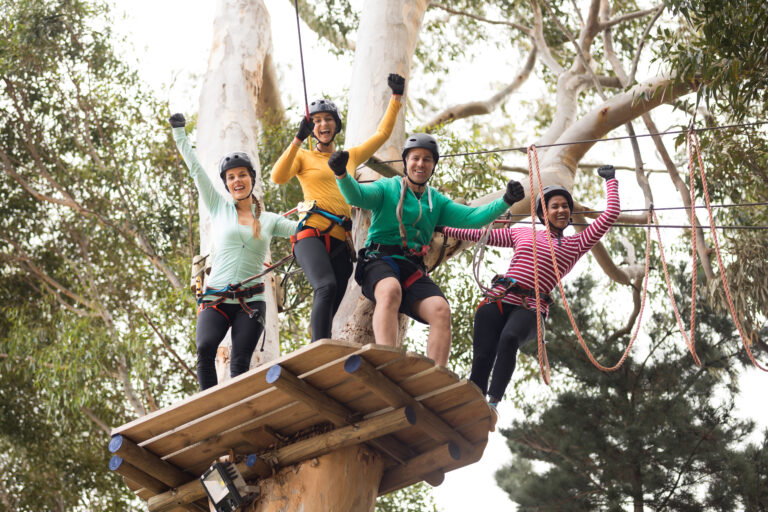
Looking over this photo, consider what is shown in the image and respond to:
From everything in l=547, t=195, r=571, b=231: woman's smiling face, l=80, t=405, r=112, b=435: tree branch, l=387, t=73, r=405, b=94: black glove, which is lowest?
l=547, t=195, r=571, b=231: woman's smiling face

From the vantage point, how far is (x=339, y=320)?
5246 mm

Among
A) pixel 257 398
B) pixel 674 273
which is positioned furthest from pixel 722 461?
pixel 257 398

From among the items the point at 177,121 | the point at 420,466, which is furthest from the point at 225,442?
the point at 177,121

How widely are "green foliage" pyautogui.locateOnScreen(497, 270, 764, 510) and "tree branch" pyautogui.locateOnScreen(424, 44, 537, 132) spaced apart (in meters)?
2.88

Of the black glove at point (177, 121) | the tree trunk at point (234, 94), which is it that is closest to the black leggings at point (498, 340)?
the tree trunk at point (234, 94)

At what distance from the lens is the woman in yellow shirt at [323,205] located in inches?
177

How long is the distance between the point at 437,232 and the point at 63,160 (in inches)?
341

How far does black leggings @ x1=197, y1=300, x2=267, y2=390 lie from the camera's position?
4.67 m

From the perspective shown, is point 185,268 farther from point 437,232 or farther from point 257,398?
point 257,398

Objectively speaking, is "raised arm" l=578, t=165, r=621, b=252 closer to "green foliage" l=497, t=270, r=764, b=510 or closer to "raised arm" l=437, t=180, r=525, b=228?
"raised arm" l=437, t=180, r=525, b=228

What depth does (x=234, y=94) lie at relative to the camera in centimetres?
789

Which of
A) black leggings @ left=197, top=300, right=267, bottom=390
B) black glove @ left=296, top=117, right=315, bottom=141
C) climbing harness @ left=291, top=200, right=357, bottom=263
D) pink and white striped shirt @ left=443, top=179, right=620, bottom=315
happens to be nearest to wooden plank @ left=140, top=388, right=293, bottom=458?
black leggings @ left=197, top=300, right=267, bottom=390

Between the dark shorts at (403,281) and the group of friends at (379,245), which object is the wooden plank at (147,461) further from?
the dark shorts at (403,281)

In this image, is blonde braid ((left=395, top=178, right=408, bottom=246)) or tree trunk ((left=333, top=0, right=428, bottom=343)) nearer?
blonde braid ((left=395, top=178, right=408, bottom=246))
